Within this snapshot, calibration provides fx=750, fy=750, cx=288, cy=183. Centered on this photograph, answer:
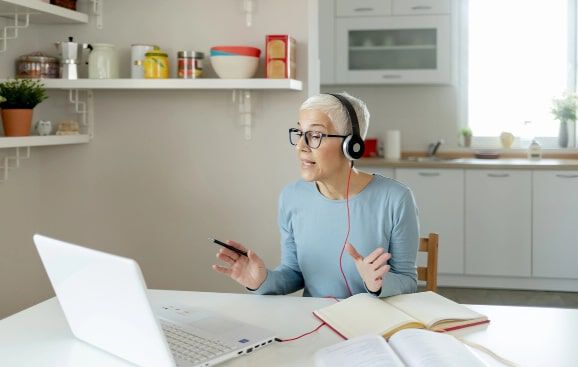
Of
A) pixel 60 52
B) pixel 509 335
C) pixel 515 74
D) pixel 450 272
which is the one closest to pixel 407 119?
pixel 515 74

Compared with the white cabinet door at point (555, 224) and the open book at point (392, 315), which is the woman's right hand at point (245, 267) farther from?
the white cabinet door at point (555, 224)

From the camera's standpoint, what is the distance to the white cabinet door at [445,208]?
4906 millimetres

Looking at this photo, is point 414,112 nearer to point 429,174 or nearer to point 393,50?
point 393,50

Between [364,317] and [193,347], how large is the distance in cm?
40

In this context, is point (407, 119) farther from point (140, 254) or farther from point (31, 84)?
point (31, 84)

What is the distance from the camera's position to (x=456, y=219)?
16.1ft

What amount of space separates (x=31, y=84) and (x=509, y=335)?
233 centimetres

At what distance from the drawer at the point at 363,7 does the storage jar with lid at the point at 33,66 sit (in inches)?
99.4

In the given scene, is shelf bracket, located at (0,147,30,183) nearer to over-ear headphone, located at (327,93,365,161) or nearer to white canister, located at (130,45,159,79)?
white canister, located at (130,45,159,79)

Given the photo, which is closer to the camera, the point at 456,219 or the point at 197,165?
the point at 197,165

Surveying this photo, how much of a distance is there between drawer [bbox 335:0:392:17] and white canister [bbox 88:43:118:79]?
2.37 meters

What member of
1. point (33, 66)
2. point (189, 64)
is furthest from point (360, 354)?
point (33, 66)

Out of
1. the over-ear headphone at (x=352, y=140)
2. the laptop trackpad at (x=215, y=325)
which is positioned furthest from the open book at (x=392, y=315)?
the over-ear headphone at (x=352, y=140)

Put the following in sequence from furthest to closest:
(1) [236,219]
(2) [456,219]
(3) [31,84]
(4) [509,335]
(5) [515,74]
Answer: (5) [515,74]
(2) [456,219]
(1) [236,219]
(3) [31,84]
(4) [509,335]
